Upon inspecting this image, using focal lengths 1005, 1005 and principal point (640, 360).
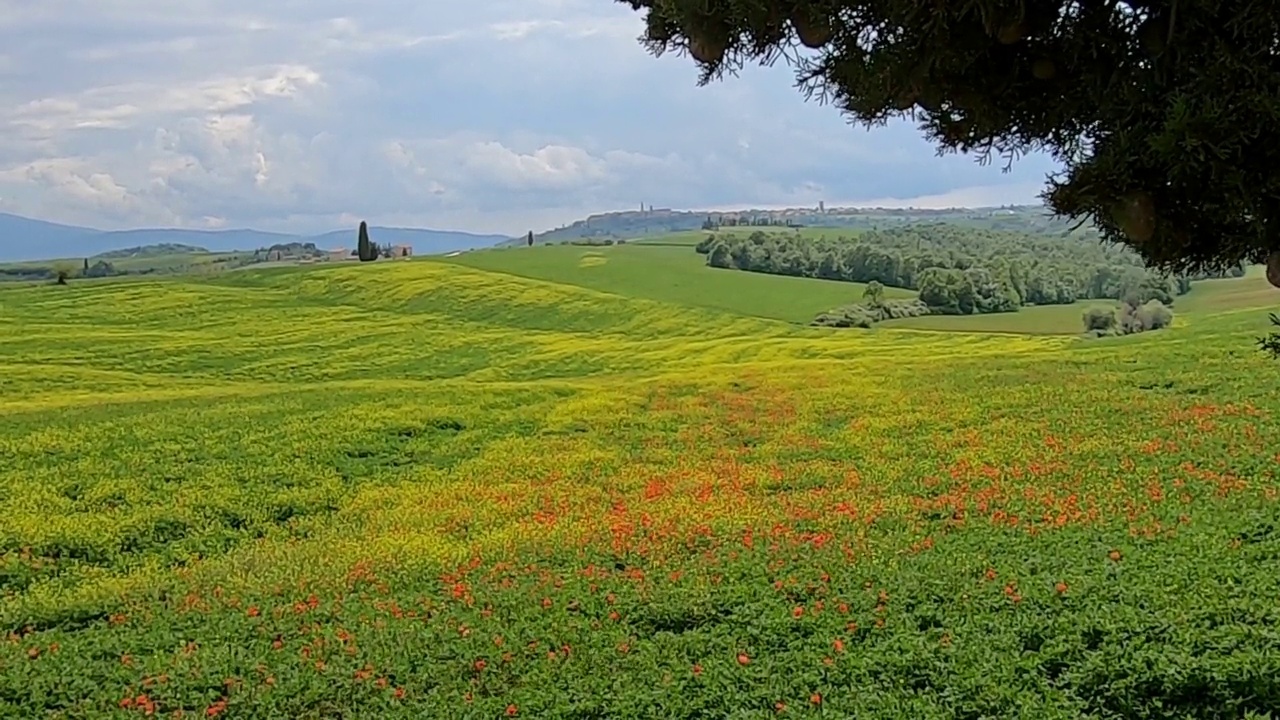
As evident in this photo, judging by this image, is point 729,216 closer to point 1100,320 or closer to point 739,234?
point 739,234

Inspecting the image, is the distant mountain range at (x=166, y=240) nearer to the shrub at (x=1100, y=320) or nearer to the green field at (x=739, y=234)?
the green field at (x=739, y=234)

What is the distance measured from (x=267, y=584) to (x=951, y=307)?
57.2ft

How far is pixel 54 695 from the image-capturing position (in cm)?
467

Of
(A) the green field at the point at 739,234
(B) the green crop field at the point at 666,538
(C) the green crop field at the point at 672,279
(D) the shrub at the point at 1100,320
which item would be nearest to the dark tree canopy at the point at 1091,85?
(B) the green crop field at the point at 666,538

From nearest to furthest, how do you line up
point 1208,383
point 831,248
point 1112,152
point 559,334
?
1. point 1112,152
2. point 1208,383
3. point 559,334
4. point 831,248

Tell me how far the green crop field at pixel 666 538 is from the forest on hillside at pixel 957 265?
2.26 metres

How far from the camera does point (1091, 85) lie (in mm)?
1858

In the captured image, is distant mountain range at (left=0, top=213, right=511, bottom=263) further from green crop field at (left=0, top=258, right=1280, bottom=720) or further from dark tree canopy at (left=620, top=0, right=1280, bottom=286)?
dark tree canopy at (left=620, top=0, right=1280, bottom=286)

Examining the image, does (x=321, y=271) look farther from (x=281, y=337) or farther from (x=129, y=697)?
(x=129, y=697)

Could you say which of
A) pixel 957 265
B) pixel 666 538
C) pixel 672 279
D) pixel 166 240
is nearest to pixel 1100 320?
pixel 957 265

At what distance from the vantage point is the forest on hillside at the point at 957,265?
19094mm

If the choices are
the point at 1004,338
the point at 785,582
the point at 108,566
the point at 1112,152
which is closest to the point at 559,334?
the point at 1004,338

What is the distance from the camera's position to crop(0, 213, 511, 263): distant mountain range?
40406 mm

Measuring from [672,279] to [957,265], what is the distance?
8.81 metres
